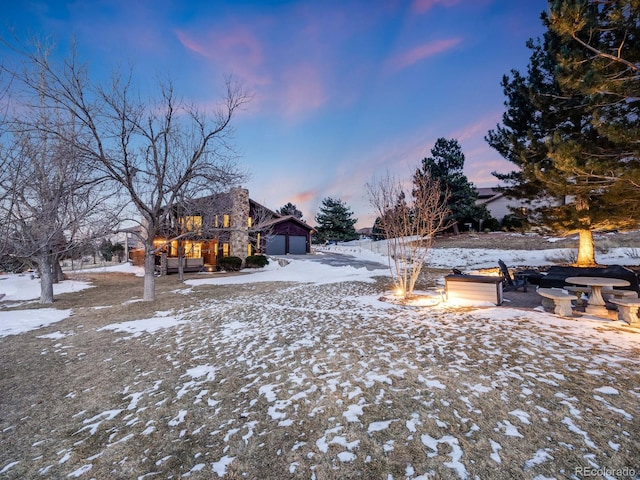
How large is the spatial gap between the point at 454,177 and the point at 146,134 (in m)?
27.3

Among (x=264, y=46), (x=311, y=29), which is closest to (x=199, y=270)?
(x=264, y=46)

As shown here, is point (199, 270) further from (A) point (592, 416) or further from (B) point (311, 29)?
(A) point (592, 416)

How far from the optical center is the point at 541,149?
1109 cm

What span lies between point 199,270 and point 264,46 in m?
15.2

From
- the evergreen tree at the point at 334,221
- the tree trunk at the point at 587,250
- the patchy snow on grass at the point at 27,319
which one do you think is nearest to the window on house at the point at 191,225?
the patchy snow on grass at the point at 27,319

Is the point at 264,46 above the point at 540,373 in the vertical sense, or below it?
above

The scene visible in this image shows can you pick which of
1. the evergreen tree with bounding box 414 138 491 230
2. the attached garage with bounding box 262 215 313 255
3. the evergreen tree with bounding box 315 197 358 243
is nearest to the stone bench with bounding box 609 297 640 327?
the evergreen tree with bounding box 414 138 491 230

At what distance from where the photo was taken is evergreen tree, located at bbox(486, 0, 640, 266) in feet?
24.7

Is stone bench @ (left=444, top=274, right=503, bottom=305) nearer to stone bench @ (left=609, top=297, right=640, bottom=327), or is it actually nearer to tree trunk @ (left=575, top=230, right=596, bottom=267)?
stone bench @ (left=609, top=297, right=640, bottom=327)

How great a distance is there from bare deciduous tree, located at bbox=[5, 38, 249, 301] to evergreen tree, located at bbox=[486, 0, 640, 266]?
1023cm

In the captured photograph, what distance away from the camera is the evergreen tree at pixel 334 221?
138ft

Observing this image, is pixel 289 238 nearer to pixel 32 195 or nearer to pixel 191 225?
pixel 191 225

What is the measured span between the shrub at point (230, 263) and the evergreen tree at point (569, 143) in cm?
1762

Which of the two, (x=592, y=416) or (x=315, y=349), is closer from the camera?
(x=592, y=416)
